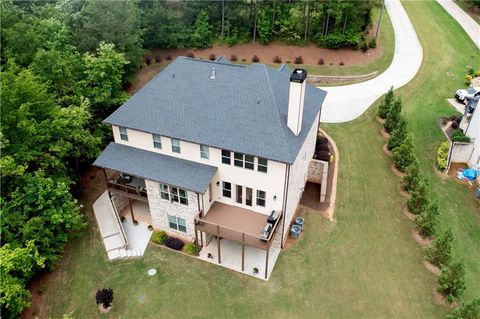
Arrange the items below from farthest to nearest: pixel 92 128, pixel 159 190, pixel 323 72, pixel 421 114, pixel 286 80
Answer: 1. pixel 323 72
2. pixel 421 114
3. pixel 92 128
4. pixel 286 80
5. pixel 159 190

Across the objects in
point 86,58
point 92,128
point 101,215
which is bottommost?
point 101,215

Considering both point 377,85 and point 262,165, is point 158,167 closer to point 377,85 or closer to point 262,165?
point 262,165

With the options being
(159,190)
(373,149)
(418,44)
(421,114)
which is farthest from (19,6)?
(418,44)

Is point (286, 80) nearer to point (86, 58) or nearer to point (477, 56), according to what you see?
point (86, 58)

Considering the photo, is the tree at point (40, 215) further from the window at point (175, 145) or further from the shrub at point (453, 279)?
the shrub at point (453, 279)

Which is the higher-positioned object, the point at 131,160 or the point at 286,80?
the point at 286,80

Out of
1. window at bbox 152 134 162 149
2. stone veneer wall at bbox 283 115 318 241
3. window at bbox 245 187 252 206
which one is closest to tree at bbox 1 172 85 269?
window at bbox 152 134 162 149

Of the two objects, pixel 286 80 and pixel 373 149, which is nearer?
pixel 286 80
